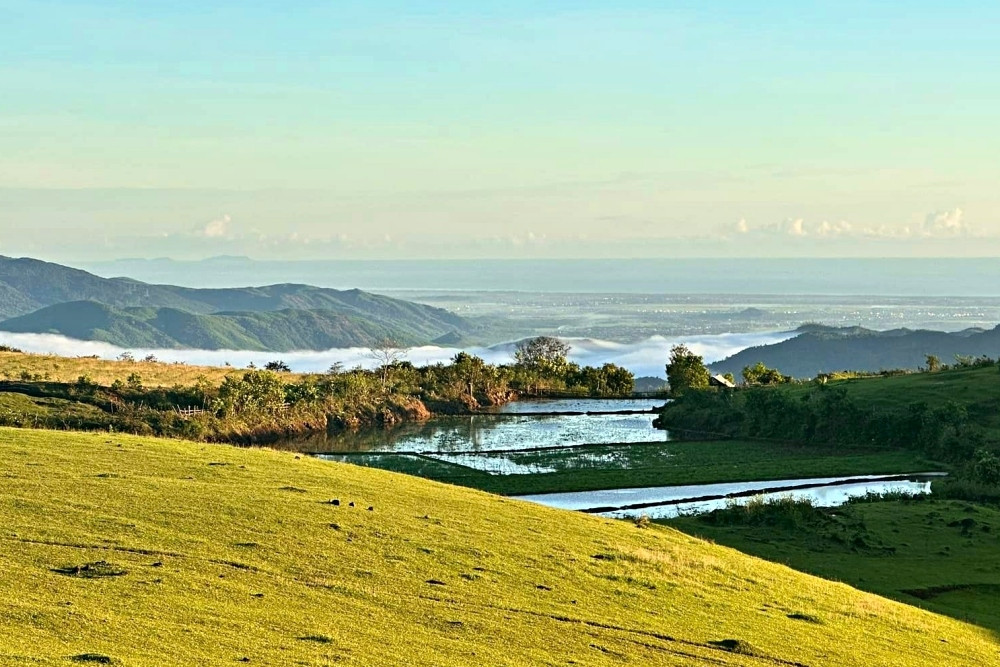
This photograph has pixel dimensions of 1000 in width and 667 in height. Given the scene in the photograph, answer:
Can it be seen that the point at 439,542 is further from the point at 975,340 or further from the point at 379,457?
the point at 975,340

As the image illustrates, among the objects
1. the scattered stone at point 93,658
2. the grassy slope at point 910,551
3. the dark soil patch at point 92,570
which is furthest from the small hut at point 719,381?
the scattered stone at point 93,658

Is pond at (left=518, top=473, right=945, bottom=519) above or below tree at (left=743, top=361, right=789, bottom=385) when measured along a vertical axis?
below

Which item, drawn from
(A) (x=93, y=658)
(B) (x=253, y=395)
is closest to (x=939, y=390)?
(B) (x=253, y=395)

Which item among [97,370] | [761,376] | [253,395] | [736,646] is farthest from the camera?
[761,376]

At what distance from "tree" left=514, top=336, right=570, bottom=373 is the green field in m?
37.7

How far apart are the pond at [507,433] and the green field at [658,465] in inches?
139

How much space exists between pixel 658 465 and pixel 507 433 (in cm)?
1641

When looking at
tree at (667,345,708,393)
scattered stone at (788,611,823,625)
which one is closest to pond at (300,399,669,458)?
tree at (667,345,708,393)

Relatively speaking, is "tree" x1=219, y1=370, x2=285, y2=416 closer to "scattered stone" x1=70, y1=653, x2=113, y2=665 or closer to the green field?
the green field

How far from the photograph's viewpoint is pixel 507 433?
7188cm

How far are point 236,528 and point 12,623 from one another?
753 cm

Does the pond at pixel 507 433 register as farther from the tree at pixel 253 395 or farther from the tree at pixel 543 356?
the tree at pixel 543 356

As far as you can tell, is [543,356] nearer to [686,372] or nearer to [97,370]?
[686,372]

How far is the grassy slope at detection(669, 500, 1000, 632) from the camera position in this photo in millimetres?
31219
